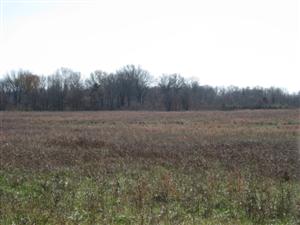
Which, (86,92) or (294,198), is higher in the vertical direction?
(86,92)

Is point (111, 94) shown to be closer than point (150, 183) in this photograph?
No

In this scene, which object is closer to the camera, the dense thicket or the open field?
the open field

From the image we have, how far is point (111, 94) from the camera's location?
114 meters

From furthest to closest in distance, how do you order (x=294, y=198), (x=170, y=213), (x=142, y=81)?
(x=142, y=81) → (x=294, y=198) → (x=170, y=213)

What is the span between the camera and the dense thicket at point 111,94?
97.7 meters

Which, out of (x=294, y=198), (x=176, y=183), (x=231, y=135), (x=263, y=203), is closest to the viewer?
(x=263, y=203)

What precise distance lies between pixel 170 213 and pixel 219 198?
1661mm

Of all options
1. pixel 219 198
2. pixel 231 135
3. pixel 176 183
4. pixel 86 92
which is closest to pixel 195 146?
pixel 231 135

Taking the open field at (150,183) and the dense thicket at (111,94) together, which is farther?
the dense thicket at (111,94)

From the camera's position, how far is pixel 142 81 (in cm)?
12050

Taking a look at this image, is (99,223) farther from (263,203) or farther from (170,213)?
(263,203)

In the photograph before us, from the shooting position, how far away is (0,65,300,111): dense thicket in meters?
97.7

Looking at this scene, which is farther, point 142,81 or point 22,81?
point 142,81

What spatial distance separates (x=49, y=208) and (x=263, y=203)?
13.6 feet
